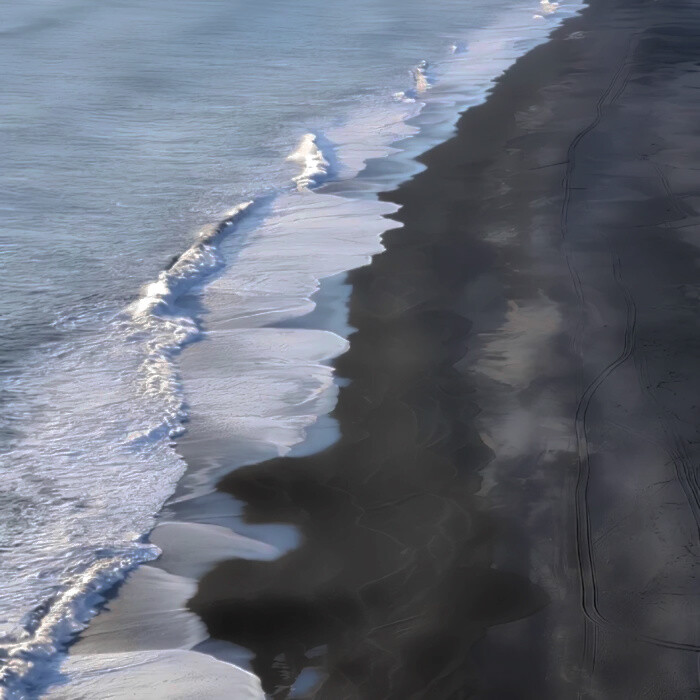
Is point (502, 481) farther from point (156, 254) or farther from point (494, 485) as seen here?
point (156, 254)

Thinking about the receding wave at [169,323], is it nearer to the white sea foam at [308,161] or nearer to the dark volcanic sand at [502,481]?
the dark volcanic sand at [502,481]

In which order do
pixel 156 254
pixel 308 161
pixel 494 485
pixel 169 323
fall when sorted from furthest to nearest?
pixel 308 161 < pixel 156 254 < pixel 169 323 < pixel 494 485

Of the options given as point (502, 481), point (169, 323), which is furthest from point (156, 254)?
point (502, 481)

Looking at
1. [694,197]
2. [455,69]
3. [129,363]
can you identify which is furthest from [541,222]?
[455,69]

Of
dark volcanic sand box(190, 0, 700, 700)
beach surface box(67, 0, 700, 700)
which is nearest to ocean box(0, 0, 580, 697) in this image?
beach surface box(67, 0, 700, 700)

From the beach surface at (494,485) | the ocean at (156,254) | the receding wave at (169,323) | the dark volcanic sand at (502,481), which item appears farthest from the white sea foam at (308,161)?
the beach surface at (494,485)

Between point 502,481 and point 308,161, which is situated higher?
point 308,161

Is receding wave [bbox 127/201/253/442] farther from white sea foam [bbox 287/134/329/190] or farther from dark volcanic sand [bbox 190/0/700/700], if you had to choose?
white sea foam [bbox 287/134/329/190]

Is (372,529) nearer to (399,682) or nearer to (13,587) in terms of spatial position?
(399,682)
